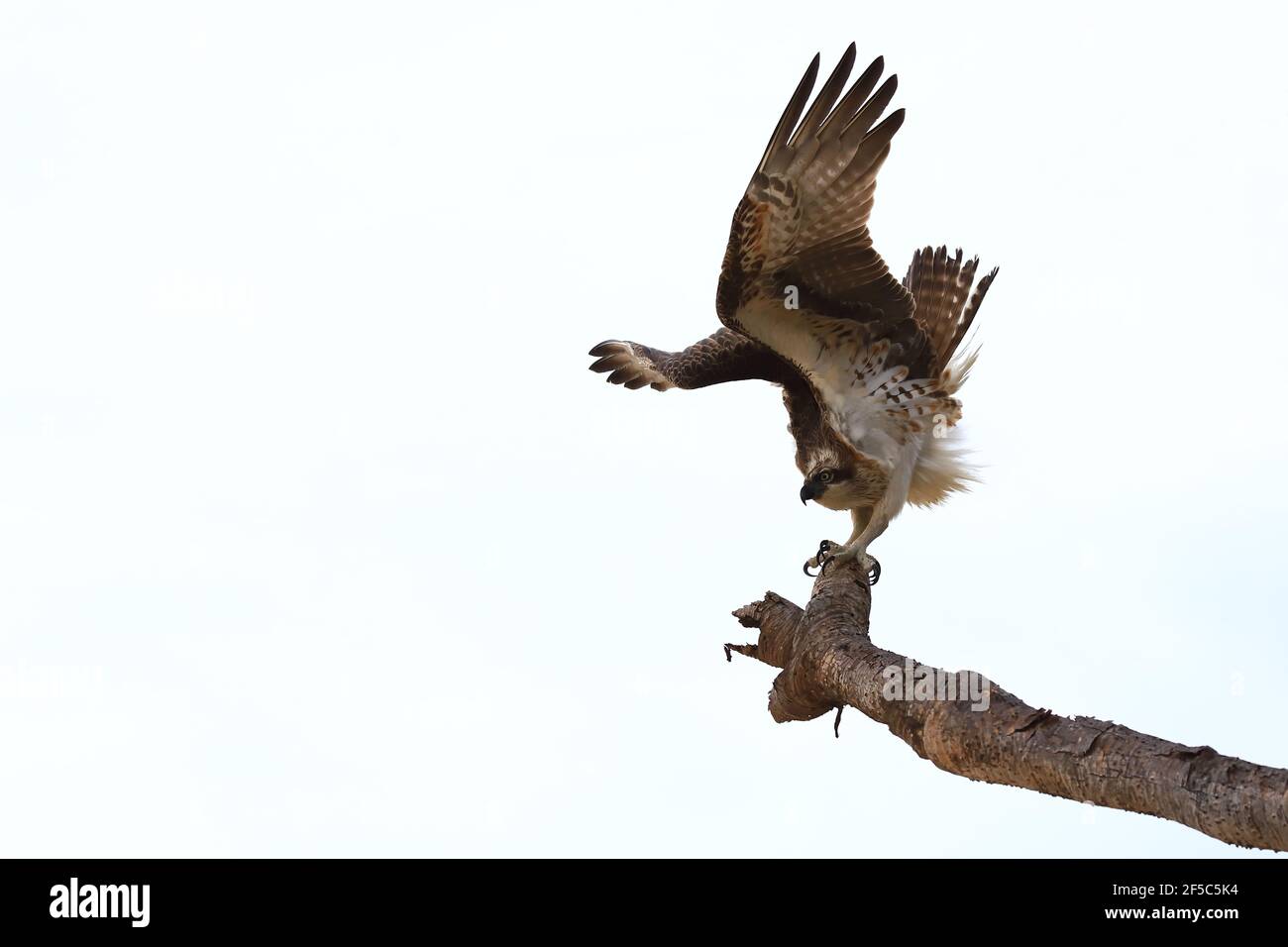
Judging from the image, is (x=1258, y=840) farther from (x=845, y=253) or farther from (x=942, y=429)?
(x=942, y=429)

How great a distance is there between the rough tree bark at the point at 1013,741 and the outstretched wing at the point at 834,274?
4.65 feet

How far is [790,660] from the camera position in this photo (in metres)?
6.27

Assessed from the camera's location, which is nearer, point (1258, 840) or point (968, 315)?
point (1258, 840)

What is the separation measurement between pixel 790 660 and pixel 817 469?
181 centimetres

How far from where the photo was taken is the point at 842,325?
7352 millimetres

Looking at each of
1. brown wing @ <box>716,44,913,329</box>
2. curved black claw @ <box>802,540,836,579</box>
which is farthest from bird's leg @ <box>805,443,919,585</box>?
brown wing @ <box>716,44,913,329</box>

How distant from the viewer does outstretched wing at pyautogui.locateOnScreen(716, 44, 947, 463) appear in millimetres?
6770

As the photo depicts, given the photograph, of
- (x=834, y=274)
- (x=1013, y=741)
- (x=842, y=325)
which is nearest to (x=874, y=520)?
(x=842, y=325)

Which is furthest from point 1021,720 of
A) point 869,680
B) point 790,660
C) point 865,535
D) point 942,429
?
point 942,429

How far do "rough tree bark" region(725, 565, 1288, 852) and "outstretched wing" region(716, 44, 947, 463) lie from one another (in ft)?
4.65

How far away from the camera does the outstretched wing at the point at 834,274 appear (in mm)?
6770

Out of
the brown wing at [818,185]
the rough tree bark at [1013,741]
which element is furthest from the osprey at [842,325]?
the rough tree bark at [1013,741]

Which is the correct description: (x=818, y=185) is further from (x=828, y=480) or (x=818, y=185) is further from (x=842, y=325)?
(x=828, y=480)

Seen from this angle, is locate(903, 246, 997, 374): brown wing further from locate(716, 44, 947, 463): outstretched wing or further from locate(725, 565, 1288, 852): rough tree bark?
locate(725, 565, 1288, 852): rough tree bark
